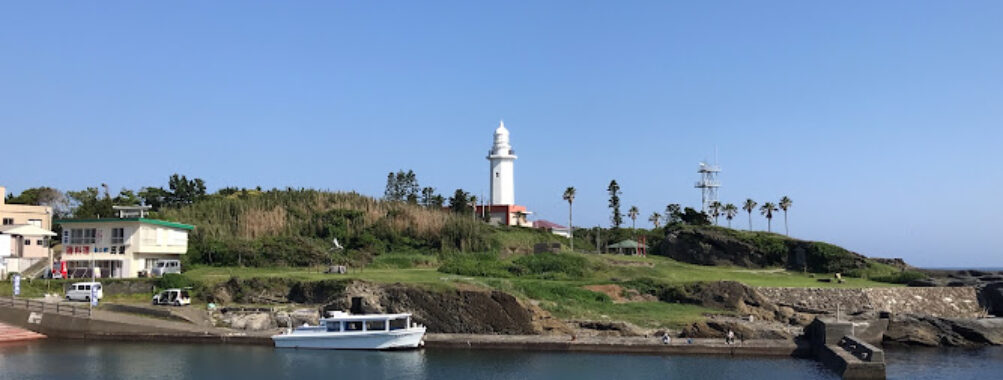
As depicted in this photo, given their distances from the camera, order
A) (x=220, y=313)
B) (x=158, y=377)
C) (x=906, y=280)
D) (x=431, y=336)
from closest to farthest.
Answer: (x=158, y=377) → (x=431, y=336) → (x=220, y=313) → (x=906, y=280)

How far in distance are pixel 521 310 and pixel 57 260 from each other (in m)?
28.3

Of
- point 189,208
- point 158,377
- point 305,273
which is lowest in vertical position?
point 158,377

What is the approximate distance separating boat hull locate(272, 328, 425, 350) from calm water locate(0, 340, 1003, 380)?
0.51m

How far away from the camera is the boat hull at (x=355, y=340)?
3475 centimetres

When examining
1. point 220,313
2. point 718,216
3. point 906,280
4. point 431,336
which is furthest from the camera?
point 718,216

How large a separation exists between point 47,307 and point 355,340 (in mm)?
14940

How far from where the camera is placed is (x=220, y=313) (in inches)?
1524

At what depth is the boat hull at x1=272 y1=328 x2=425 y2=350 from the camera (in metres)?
34.8

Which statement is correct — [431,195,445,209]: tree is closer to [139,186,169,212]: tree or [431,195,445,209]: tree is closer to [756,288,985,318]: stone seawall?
[139,186,169,212]: tree

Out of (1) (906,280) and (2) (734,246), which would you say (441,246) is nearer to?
(2) (734,246)

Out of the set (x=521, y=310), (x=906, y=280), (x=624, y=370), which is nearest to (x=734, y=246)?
(x=906, y=280)

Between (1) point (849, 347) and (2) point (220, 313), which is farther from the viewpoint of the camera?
(2) point (220, 313)

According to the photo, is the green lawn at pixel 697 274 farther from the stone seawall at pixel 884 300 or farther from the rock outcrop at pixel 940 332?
the rock outcrop at pixel 940 332

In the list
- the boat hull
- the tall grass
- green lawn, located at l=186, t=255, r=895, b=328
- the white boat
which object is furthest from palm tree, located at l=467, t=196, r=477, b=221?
the boat hull
